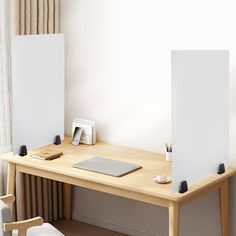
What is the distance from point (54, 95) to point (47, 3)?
0.69 meters

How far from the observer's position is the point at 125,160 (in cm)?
418

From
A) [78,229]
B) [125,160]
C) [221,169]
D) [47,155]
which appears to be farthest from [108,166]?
[78,229]

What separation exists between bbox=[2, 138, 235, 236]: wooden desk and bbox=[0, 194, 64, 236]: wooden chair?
15.4 inches

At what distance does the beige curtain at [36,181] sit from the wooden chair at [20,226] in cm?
89

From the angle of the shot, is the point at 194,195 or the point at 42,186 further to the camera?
the point at 42,186

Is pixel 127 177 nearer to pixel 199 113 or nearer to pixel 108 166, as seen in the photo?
pixel 108 166

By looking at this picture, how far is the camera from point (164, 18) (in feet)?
13.8

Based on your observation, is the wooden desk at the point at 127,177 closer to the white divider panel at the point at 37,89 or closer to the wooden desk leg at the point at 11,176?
the wooden desk leg at the point at 11,176

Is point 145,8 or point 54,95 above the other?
point 145,8

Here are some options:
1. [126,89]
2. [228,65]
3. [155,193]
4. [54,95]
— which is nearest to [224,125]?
[228,65]

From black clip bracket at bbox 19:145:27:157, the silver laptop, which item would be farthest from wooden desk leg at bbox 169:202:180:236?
black clip bracket at bbox 19:145:27:157

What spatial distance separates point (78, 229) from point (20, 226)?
143 centimetres

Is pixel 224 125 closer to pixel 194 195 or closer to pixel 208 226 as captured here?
pixel 194 195

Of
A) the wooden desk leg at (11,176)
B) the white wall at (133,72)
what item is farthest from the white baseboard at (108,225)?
the wooden desk leg at (11,176)
